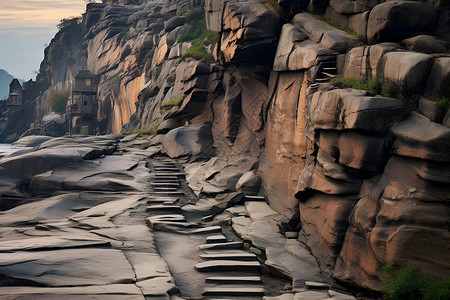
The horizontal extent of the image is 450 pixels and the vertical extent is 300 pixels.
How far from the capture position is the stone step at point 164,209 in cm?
1319

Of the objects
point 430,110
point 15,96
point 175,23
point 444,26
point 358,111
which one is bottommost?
point 15,96

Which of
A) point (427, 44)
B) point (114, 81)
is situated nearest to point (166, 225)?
point (427, 44)

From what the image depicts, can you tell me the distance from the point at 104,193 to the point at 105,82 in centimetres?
3294

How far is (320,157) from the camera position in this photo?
10.3 metres

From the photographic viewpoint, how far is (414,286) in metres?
7.21

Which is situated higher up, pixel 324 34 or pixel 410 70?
pixel 324 34

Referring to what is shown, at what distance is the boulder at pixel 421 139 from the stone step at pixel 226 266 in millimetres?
3833

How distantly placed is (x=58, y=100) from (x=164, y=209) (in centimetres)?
4586

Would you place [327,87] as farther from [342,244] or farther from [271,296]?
[271,296]

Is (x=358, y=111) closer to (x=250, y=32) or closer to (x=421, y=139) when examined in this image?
(x=421, y=139)

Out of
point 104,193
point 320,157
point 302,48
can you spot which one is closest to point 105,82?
point 104,193

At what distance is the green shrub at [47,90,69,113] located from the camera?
54.4 m

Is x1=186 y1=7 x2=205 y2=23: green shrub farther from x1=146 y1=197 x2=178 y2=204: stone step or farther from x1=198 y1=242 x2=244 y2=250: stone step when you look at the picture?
x1=198 y1=242 x2=244 y2=250: stone step

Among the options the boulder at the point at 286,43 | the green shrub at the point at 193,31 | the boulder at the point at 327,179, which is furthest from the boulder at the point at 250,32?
the green shrub at the point at 193,31
